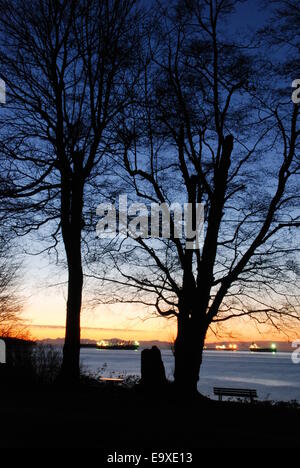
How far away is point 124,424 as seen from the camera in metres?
9.45

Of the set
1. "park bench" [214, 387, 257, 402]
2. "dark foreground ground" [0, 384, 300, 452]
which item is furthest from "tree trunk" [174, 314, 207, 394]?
"park bench" [214, 387, 257, 402]

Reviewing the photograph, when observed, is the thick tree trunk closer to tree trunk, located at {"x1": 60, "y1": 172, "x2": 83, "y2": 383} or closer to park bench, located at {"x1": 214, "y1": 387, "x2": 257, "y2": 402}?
tree trunk, located at {"x1": 60, "y1": 172, "x2": 83, "y2": 383}

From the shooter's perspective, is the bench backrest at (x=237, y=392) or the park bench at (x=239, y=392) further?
the bench backrest at (x=237, y=392)

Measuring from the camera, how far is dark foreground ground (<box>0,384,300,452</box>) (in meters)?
7.98

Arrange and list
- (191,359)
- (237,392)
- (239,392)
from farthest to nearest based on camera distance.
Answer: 1. (237,392)
2. (239,392)
3. (191,359)

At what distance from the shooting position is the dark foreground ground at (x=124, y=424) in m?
7.98
